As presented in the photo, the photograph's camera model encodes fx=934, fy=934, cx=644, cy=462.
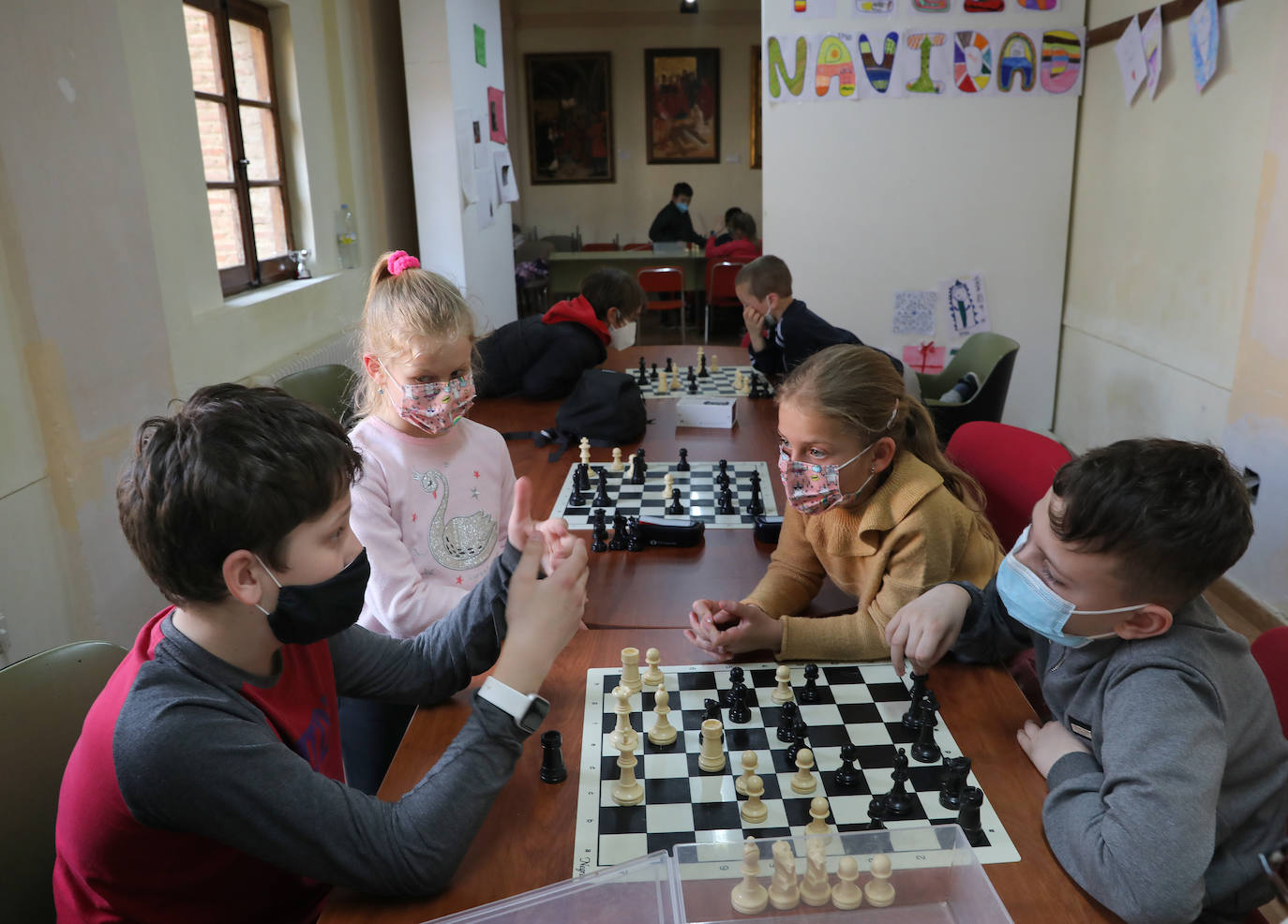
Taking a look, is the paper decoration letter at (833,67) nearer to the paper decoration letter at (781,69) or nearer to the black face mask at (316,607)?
the paper decoration letter at (781,69)

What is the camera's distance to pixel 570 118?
9727mm

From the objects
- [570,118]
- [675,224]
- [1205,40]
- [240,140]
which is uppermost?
[570,118]

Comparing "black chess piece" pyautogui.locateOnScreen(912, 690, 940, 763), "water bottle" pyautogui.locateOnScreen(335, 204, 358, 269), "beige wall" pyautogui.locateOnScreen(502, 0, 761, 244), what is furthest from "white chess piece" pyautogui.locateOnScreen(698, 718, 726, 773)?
"beige wall" pyautogui.locateOnScreen(502, 0, 761, 244)

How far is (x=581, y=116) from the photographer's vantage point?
973 centimetres

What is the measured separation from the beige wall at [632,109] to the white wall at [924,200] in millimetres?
5221

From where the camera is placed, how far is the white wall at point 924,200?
186 inches

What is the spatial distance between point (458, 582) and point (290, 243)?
9.73 ft

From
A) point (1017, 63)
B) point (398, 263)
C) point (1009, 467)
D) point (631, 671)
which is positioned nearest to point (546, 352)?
point (398, 263)

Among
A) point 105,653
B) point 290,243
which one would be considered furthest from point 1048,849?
point 290,243

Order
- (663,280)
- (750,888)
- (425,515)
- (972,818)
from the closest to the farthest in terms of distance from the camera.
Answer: (750,888) < (972,818) < (425,515) < (663,280)

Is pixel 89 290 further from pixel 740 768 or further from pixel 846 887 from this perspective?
pixel 846 887

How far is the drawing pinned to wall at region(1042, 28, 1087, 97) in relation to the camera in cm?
459

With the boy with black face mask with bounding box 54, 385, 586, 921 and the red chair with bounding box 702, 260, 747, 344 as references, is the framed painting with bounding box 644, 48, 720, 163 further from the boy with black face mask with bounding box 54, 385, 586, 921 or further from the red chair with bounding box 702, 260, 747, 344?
the boy with black face mask with bounding box 54, 385, 586, 921

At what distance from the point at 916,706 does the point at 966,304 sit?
407 centimetres
